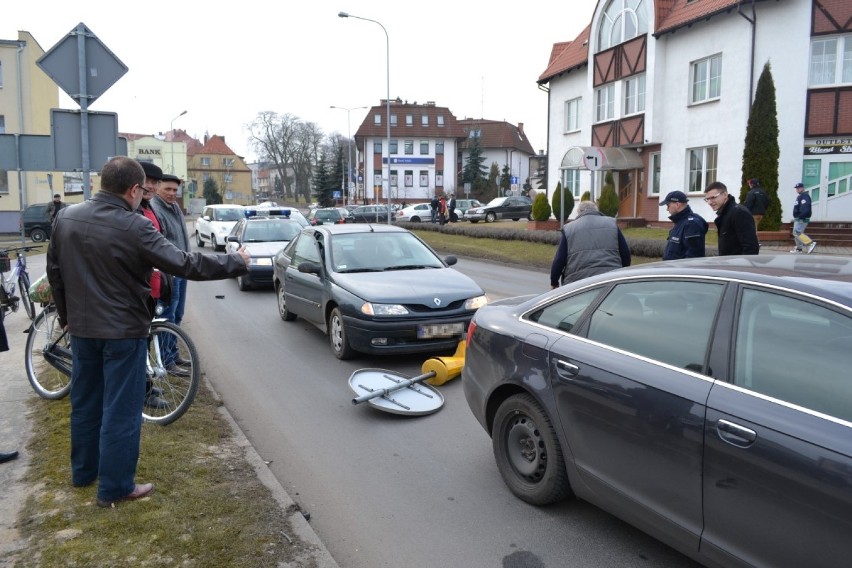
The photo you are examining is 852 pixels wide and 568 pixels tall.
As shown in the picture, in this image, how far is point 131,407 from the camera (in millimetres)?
3877

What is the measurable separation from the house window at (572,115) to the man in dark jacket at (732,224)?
28826 mm

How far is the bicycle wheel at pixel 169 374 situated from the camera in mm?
5371

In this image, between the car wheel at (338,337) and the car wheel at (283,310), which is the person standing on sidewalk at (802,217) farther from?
the car wheel at (338,337)

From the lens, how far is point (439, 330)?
752 cm

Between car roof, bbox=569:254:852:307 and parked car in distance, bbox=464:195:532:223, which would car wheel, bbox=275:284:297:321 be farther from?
parked car in distance, bbox=464:195:532:223

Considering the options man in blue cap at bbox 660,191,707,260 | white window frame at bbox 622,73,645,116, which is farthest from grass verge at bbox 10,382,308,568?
white window frame at bbox 622,73,645,116

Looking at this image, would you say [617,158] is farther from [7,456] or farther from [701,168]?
[7,456]

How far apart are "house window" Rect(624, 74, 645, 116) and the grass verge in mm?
27915

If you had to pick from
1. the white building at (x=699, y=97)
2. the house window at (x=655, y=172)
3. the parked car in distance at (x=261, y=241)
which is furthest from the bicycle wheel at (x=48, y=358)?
the house window at (x=655, y=172)

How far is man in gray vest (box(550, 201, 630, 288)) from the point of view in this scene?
6887 mm

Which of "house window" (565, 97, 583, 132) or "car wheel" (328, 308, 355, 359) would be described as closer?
"car wheel" (328, 308, 355, 359)

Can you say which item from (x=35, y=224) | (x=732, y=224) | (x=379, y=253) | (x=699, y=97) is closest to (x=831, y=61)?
(x=699, y=97)

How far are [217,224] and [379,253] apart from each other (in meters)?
18.2

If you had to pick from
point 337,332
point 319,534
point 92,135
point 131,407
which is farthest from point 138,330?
point 337,332
